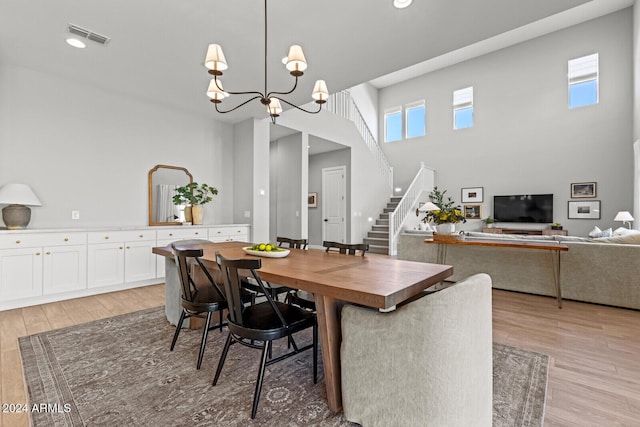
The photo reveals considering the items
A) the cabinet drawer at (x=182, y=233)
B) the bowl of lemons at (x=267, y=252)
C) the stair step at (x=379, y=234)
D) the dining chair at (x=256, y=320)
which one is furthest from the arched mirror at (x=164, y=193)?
the stair step at (x=379, y=234)

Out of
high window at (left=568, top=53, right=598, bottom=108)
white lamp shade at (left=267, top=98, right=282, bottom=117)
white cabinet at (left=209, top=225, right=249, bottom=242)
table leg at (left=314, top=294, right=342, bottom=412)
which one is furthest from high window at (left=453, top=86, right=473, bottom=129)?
table leg at (left=314, top=294, right=342, bottom=412)

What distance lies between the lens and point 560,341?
259 cm

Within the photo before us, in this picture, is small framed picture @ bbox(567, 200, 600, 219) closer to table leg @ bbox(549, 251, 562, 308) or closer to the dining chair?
table leg @ bbox(549, 251, 562, 308)

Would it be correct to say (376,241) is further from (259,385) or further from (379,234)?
(259,385)

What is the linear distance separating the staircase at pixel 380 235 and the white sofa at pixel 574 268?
344 cm

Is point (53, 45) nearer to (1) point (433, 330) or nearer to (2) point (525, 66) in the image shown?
(1) point (433, 330)

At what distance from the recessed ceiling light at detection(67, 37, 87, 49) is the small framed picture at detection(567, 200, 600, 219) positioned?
1003 cm

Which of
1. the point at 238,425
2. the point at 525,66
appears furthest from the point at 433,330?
the point at 525,66

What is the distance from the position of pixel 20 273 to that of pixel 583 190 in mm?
10780

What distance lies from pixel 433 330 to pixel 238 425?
110cm

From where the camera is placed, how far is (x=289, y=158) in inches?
282

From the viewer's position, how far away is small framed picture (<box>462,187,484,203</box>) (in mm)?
9211

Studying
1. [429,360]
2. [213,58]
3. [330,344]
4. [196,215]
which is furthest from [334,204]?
[429,360]

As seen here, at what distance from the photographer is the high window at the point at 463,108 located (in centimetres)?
955
